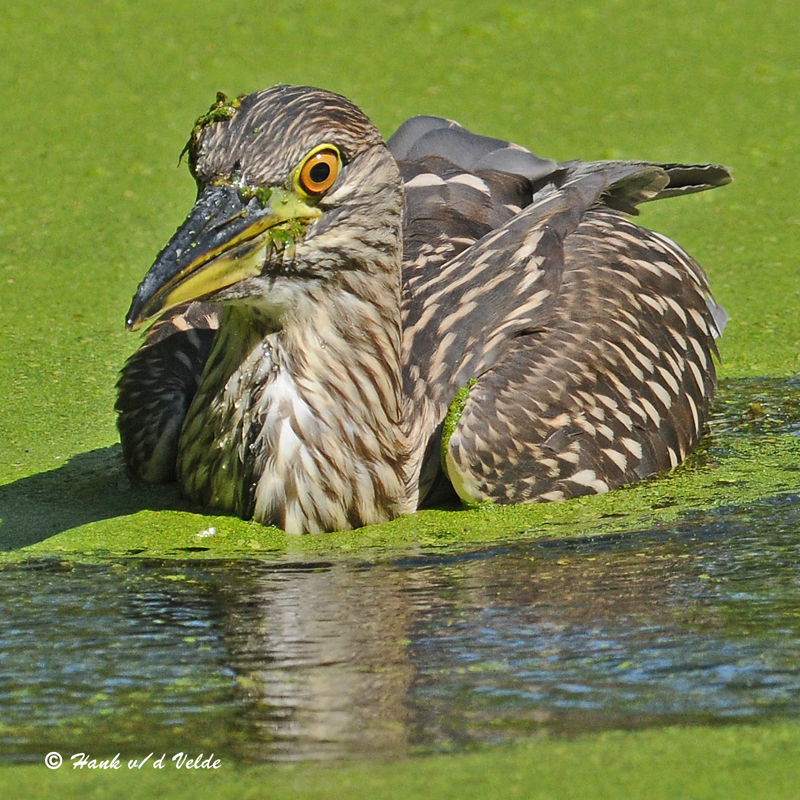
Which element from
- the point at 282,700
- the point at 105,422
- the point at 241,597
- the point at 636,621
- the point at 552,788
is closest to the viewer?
the point at 552,788

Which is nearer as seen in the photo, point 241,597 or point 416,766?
point 416,766

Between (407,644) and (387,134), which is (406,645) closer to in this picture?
(407,644)

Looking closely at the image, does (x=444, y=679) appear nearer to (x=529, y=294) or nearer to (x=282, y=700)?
(x=282, y=700)

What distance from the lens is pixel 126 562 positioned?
17.2ft

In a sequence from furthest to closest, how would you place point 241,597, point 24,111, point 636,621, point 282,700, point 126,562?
point 24,111 → point 126,562 → point 241,597 → point 636,621 → point 282,700

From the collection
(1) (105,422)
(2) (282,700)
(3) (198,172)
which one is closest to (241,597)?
(2) (282,700)

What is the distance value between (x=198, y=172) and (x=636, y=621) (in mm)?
1915

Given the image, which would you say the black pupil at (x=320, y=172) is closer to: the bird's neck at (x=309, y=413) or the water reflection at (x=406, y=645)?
the bird's neck at (x=309, y=413)

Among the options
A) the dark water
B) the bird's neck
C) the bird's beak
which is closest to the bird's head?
the bird's beak

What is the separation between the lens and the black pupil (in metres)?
5.27

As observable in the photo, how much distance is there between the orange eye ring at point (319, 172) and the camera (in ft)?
17.2

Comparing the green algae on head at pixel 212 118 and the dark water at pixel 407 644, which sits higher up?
the green algae on head at pixel 212 118

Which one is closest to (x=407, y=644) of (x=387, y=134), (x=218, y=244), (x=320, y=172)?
(x=218, y=244)

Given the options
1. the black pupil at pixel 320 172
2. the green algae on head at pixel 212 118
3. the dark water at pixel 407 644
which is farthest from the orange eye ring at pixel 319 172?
the dark water at pixel 407 644
